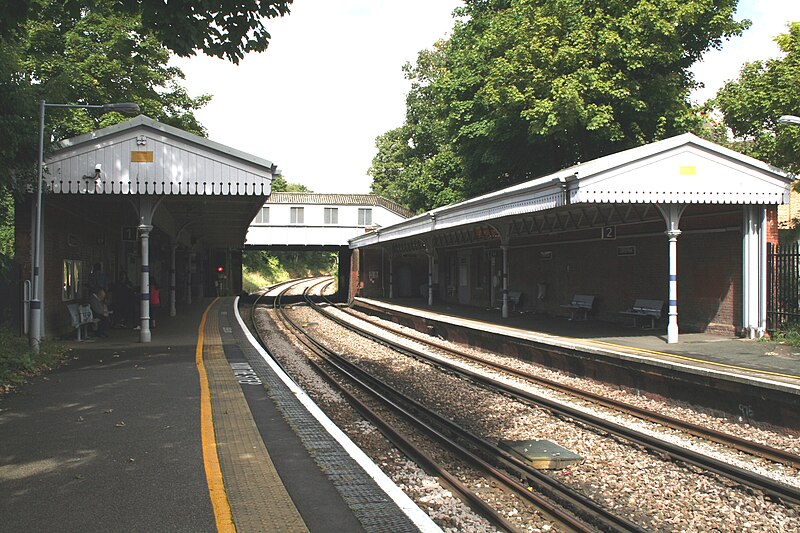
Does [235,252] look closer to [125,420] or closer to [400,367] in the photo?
[400,367]

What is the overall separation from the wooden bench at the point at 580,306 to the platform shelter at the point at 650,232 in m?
0.16

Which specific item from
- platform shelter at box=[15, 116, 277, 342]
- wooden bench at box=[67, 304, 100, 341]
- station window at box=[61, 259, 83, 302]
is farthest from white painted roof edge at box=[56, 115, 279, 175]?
wooden bench at box=[67, 304, 100, 341]

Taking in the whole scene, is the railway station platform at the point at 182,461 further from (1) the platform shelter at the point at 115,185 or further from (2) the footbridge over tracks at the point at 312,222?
(2) the footbridge over tracks at the point at 312,222

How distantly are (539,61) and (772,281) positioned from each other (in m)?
10.7

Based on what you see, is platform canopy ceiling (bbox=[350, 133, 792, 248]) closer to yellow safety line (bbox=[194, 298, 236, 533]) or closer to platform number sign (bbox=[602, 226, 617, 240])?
platform number sign (bbox=[602, 226, 617, 240])

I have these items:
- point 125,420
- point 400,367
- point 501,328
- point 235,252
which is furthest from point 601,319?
point 235,252

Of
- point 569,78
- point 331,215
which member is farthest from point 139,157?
point 331,215

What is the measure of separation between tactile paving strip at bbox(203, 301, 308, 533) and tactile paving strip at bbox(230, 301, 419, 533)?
1.40 feet

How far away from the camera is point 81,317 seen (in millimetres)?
14023

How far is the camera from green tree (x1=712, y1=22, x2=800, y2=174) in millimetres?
16188

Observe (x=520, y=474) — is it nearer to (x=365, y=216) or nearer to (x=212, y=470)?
(x=212, y=470)

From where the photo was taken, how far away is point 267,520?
416 centimetres

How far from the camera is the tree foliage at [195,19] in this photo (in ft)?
23.5

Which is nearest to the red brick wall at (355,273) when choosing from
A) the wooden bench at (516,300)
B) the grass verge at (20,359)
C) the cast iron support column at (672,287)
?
the wooden bench at (516,300)
